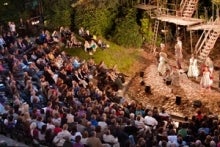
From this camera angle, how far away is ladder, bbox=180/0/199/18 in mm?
35219

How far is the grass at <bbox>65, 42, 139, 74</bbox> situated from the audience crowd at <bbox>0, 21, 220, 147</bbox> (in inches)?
53.7

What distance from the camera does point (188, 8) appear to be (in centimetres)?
3531

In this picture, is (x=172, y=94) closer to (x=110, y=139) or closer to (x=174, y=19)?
(x=174, y=19)

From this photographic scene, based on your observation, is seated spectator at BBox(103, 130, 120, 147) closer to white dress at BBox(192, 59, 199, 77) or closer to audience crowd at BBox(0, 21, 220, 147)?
audience crowd at BBox(0, 21, 220, 147)

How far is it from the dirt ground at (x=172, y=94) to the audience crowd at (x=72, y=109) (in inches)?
42.8

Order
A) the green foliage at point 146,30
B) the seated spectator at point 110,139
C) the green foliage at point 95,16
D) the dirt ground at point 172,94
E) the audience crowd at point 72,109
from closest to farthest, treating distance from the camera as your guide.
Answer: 1. the seated spectator at point 110,139
2. the audience crowd at point 72,109
3. the dirt ground at point 172,94
4. the green foliage at point 95,16
5. the green foliage at point 146,30

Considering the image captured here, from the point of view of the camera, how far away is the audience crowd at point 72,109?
18.9m

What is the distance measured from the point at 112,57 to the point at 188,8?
554cm

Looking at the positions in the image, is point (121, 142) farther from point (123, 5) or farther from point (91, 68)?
point (123, 5)

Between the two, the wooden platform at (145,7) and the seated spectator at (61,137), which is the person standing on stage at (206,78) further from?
the seated spectator at (61,137)

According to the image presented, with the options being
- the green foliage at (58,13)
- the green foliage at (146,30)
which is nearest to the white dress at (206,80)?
the green foliage at (146,30)

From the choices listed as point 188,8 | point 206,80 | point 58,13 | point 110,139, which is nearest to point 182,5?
point 188,8

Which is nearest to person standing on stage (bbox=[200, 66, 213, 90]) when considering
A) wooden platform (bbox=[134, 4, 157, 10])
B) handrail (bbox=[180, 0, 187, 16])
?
handrail (bbox=[180, 0, 187, 16])

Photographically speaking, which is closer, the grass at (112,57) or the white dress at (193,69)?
the white dress at (193,69)
